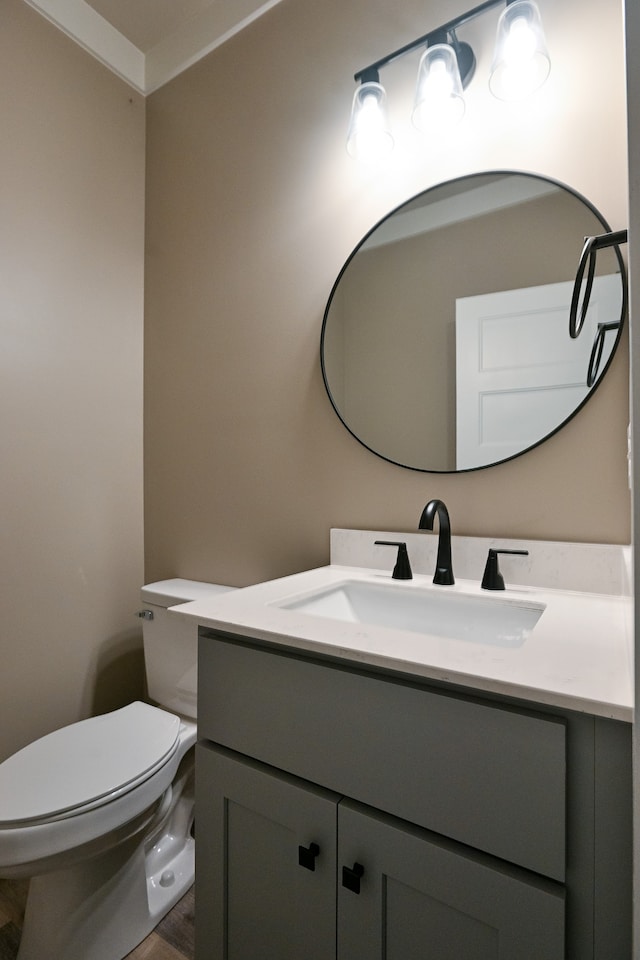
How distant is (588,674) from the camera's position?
1.91 ft

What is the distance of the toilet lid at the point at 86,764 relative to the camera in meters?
0.98

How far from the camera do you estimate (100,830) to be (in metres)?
0.99

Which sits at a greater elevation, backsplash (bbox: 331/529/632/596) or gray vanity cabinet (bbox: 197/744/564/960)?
backsplash (bbox: 331/529/632/596)

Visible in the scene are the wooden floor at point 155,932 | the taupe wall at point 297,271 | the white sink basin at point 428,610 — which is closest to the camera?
the white sink basin at point 428,610

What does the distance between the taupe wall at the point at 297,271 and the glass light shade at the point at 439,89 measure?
0.06 m

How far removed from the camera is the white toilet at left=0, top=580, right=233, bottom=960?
3.13 ft

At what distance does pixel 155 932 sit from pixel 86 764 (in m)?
0.48

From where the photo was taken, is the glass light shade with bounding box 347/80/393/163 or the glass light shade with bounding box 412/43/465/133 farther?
the glass light shade with bounding box 347/80/393/163

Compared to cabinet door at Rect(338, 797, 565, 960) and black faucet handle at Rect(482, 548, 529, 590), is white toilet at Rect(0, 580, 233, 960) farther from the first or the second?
black faucet handle at Rect(482, 548, 529, 590)

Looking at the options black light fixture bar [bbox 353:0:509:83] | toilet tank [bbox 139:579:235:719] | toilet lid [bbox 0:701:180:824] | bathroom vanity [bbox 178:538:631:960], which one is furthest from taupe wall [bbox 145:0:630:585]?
toilet lid [bbox 0:701:180:824]

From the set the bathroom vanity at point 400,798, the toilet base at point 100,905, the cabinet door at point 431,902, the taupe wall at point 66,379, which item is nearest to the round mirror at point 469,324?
the bathroom vanity at point 400,798

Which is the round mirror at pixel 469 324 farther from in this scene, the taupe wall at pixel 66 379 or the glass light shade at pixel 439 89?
the taupe wall at pixel 66 379

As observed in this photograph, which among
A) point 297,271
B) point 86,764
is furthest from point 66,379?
point 86,764

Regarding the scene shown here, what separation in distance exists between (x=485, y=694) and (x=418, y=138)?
127 centimetres
